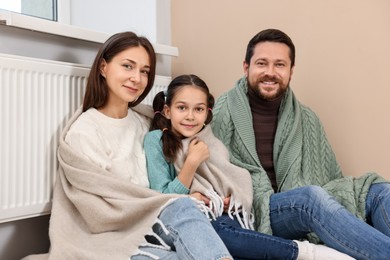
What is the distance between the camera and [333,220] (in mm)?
1436

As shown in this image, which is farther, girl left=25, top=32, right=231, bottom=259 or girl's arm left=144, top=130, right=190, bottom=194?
girl's arm left=144, top=130, right=190, bottom=194

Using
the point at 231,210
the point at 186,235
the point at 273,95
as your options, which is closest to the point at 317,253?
the point at 231,210

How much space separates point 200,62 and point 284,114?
0.64 metres

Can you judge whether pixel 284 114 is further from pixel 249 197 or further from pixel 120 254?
pixel 120 254

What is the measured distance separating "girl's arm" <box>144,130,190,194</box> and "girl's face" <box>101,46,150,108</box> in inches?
5.9

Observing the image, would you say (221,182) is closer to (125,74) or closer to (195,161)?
(195,161)

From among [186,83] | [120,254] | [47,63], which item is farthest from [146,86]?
[120,254]

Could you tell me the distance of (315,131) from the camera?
1.85m

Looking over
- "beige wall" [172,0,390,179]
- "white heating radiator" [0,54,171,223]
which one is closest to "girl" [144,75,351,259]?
"white heating radiator" [0,54,171,223]

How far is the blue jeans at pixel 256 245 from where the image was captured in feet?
4.59

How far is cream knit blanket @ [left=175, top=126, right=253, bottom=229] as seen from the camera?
1568 millimetres

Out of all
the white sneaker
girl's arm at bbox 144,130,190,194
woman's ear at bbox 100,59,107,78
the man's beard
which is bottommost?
the white sneaker

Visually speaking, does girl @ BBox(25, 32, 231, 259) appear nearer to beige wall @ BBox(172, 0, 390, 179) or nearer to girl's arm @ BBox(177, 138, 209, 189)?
girl's arm @ BBox(177, 138, 209, 189)

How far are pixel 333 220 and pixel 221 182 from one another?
38 centimetres
